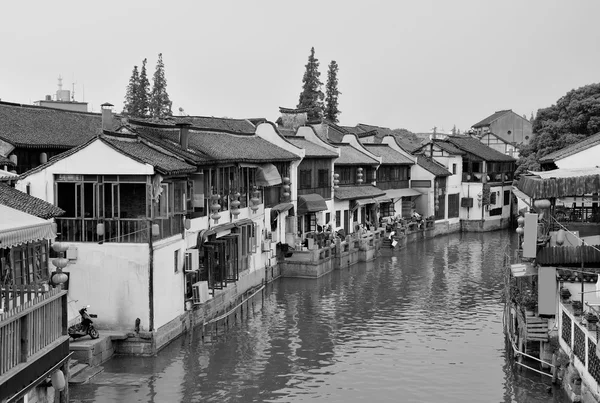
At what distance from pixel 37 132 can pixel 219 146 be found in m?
7.93

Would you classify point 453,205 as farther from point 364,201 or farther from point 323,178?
point 323,178

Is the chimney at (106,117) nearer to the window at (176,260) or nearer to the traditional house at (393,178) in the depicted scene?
the window at (176,260)

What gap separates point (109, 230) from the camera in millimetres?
24453

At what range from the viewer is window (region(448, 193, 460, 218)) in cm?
6425

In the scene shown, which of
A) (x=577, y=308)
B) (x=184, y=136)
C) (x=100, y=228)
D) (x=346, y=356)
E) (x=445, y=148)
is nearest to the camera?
(x=577, y=308)

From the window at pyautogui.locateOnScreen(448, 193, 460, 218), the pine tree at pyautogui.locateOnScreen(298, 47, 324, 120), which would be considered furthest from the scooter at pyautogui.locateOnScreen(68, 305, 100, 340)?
the pine tree at pyautogui.locateOnScreen(298, 47, 324, 120)

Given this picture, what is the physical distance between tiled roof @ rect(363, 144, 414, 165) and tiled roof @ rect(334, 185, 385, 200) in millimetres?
3790

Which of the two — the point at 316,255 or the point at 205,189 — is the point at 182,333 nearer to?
the point at 205,189

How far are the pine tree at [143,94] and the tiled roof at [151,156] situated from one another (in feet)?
157

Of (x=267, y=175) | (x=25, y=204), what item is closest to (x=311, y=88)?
(x=267, y=175)

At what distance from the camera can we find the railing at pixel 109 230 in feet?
79.3

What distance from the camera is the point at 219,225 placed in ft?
102

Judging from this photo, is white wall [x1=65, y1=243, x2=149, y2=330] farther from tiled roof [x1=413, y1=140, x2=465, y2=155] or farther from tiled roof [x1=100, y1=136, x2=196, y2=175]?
tiled roof [x1=413, y1=140, x2=465, y2=155]

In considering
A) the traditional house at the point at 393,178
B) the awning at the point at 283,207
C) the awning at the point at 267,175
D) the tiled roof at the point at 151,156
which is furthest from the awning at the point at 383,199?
the tiled roof at the point at 151,156
